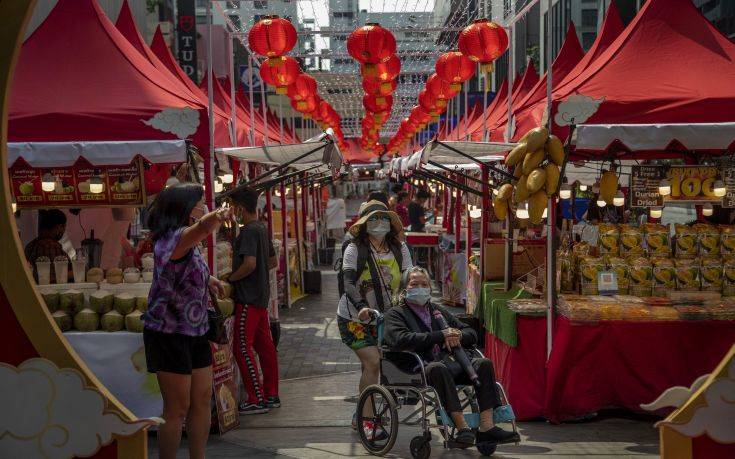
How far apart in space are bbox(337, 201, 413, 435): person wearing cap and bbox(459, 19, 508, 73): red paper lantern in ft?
13.6

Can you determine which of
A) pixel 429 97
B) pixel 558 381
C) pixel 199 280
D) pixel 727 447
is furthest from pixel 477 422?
pixel 429 97

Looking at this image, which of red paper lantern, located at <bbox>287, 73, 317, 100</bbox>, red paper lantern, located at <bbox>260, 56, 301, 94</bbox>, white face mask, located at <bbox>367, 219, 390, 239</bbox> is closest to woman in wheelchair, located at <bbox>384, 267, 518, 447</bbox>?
white face mask, located at <bbox>367, 219, 390, 239</bbox>

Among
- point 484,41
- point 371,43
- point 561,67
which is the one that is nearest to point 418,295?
point 484,41

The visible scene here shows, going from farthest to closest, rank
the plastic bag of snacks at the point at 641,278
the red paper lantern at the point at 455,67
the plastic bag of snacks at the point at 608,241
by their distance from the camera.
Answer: the red paper lantern at the point at 455,67 → the plastic bag of snacks at the point at 608,241 → the plastic bag of snacks at the point at 641,278

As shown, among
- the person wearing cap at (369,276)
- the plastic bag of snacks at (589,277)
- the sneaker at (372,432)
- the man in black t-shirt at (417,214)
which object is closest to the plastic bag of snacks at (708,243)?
the plastic bag of snacks at (589,277)

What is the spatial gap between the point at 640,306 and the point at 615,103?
1904 mm

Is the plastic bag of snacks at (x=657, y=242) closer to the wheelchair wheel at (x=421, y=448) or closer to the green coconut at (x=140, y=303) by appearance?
the wheelchair wheel at (x=421, y=448)

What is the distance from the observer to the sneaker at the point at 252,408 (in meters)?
8.93

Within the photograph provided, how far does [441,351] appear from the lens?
727cm

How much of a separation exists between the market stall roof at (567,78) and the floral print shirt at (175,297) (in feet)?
14.8

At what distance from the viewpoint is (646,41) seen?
965 centimetres

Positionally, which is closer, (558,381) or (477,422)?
(477,422)

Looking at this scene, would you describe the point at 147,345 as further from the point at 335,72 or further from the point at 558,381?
the point at 335,72

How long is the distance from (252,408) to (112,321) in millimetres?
1834
